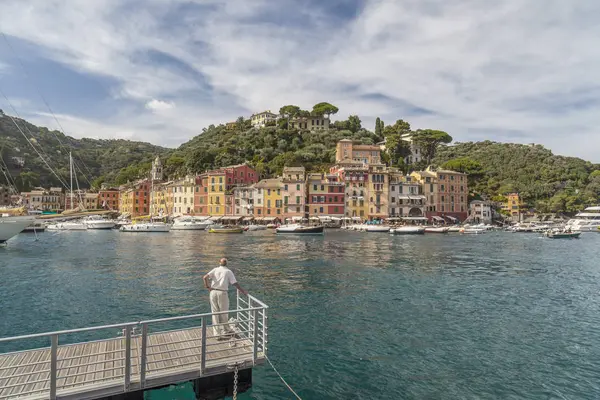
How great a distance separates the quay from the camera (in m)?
5.75

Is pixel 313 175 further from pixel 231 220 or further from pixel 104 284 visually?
pixel 104 284

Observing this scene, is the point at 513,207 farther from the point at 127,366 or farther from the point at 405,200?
the point at 127,366

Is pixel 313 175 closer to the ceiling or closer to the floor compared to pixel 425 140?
closer to the floor

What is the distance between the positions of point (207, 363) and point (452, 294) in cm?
1399

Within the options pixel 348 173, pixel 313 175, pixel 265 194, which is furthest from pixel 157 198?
pixel 348 173

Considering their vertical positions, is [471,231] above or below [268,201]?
below

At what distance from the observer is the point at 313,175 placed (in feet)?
250

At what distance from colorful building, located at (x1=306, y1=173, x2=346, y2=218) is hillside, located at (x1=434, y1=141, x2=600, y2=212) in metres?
37.8

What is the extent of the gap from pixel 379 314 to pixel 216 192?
66981 millimetres

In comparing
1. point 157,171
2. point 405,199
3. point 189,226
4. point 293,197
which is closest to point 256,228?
point 293,197

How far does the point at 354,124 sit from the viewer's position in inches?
4813

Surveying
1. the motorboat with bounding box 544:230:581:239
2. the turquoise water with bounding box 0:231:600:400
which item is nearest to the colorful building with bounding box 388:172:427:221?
the motorboat with bounding box 544:230:581:239

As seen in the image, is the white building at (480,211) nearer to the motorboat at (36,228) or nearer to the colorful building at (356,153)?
the colorful building at (356,153)

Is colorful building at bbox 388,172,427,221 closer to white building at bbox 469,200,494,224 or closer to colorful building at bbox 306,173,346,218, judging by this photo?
colorful building at bbox 306,173,346,218
